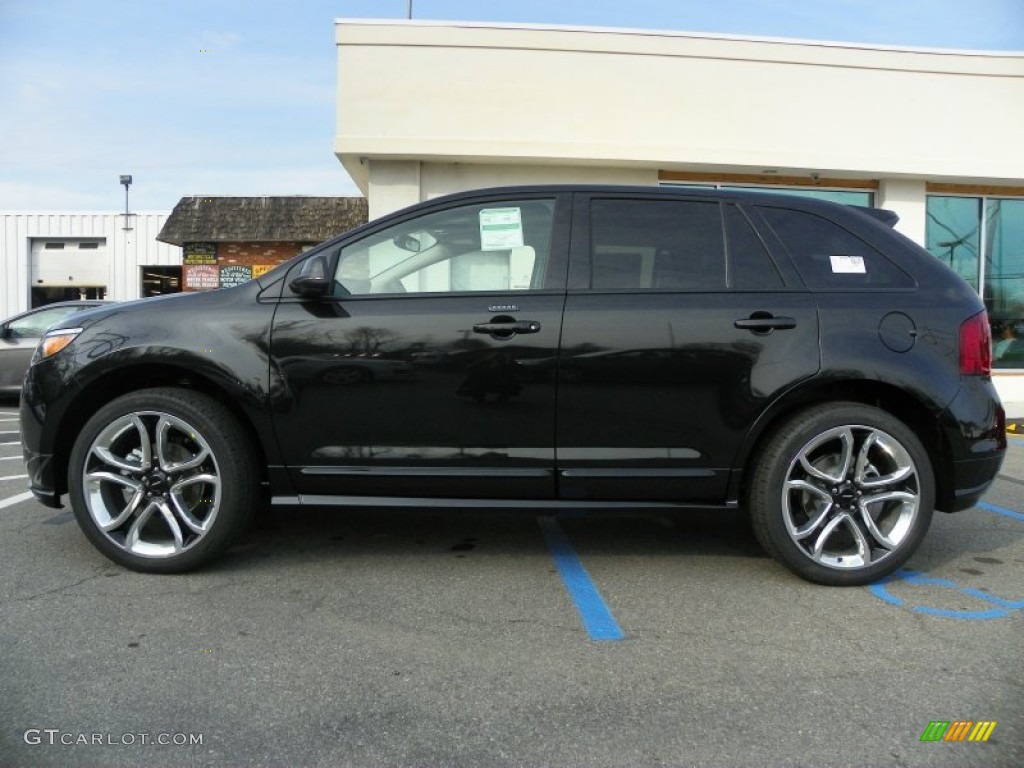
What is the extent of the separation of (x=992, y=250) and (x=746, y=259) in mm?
9568

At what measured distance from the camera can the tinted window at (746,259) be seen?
360cm

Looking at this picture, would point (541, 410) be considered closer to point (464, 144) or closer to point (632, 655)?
point (632, 655)

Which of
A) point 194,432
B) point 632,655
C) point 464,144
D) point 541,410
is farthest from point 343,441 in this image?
point 464,144

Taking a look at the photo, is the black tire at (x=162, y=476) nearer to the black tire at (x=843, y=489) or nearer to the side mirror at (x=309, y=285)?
the side mirror at (x=309, y=285)

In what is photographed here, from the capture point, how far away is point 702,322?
3.49 meters

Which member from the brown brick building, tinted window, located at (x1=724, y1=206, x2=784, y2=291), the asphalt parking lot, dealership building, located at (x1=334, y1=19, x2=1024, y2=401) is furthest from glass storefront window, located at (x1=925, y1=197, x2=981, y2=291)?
the brown brick building

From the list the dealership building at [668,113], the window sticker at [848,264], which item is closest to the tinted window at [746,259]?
the window sticker at [848,264]

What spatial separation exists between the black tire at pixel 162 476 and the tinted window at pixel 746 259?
2486 millimetres

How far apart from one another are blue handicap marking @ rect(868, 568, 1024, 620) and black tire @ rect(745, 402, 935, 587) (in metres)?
0.11

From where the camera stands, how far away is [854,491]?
353 centimetres

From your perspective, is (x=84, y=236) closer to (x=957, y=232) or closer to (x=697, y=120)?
(x=697, y=120)

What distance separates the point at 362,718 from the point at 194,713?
55 cm

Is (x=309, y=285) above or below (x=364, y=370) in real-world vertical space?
above
